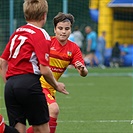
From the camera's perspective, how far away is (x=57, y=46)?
7.81 meters

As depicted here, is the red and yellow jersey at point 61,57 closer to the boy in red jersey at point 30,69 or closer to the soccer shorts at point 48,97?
the soccer shorts at point 48,97

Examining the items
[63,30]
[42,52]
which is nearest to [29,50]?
[42,52]

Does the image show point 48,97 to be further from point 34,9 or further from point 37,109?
point 34,9

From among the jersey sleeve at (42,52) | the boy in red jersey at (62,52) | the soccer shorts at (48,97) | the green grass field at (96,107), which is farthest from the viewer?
the green grass field at (96,107)

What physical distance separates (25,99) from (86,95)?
896 cm

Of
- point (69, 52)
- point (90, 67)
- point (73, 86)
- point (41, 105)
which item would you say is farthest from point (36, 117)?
point (90, 67)

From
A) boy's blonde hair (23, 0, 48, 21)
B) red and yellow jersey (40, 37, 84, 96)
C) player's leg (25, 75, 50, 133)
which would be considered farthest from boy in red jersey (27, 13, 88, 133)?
boy's blonde hair (23, 0, 48, 21)

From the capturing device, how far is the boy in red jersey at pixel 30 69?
5805mm

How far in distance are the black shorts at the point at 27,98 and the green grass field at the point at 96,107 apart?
3035 millimetres

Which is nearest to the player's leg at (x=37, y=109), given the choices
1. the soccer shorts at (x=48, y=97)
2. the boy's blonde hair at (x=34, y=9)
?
the boy's blonde hair at (x=34, y=9)

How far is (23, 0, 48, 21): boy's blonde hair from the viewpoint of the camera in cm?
586

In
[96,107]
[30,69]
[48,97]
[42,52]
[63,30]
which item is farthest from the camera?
[96,107]

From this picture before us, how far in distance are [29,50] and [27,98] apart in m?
0.47

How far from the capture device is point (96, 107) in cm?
1221
